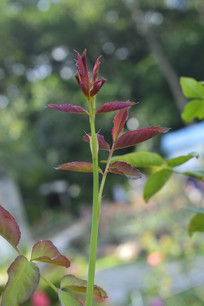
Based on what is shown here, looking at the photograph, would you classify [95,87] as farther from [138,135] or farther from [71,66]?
[71,66]

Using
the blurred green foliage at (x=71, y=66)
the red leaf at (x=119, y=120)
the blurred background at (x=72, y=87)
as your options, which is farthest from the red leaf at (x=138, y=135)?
the blurred green foliage at (x=71, y=66)

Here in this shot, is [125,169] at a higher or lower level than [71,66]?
higher

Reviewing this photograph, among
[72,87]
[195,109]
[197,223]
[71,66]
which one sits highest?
[195,109]

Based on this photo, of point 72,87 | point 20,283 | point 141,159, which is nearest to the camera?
point 20,283

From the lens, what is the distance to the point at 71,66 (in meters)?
16.9

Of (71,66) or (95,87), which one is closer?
(95,87)

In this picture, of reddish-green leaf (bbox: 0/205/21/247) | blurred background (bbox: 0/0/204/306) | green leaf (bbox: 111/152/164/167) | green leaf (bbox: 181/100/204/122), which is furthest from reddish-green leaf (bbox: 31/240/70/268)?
blurred background (bbox: 0/0/204/306)

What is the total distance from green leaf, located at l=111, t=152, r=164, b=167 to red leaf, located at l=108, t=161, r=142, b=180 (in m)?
0.08

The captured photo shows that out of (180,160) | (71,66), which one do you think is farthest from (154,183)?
(71,66)

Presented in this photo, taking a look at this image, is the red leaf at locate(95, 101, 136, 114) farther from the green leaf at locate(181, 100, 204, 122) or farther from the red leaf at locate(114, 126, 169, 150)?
the green leaf at locate(181, 100, 204, 122)

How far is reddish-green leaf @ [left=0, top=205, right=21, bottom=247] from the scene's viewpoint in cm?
20

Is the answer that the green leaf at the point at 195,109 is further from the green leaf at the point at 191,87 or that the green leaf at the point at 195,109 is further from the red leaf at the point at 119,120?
the red leaf at the point at 119,120

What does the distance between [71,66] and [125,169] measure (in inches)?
673

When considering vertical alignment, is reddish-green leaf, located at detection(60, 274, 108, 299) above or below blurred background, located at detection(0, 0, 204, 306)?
above
